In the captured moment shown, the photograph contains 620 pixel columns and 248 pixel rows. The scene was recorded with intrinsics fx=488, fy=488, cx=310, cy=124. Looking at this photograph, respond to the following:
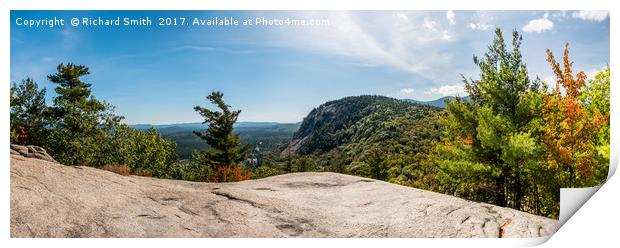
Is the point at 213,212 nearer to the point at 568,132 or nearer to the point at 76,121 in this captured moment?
the point at 568,132

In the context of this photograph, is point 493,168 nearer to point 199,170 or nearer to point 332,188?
point 332,188

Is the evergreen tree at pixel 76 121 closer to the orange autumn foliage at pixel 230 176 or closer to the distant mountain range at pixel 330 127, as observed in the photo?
the orange autumn foliage at pixel 230 176

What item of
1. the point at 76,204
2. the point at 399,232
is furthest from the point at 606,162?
the point at 76,204

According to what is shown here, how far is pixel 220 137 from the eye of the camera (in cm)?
3531

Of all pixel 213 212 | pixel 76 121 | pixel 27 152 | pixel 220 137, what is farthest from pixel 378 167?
pixel 27 152

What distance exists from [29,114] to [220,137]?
1283 cm

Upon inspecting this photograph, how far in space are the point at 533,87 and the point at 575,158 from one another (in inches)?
103

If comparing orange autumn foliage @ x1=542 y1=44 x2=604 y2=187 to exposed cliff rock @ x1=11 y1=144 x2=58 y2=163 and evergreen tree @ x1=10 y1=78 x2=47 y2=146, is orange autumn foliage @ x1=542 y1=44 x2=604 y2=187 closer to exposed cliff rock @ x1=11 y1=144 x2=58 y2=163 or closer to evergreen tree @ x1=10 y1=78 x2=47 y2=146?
exposed cliff rock @ x1=11 y1=144 x2=58 y2=163

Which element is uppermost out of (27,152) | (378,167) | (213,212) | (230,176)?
(27,152)

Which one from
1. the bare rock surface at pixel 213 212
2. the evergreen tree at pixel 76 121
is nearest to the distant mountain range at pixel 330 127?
the evergreen tree at pixel 76 121

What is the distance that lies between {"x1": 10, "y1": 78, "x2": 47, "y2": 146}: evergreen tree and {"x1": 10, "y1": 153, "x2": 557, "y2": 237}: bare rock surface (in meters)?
13.2

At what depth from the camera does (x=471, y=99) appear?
17719 mm

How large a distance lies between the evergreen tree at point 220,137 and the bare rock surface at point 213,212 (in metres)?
20.8

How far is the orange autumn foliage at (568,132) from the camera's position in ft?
49.9
